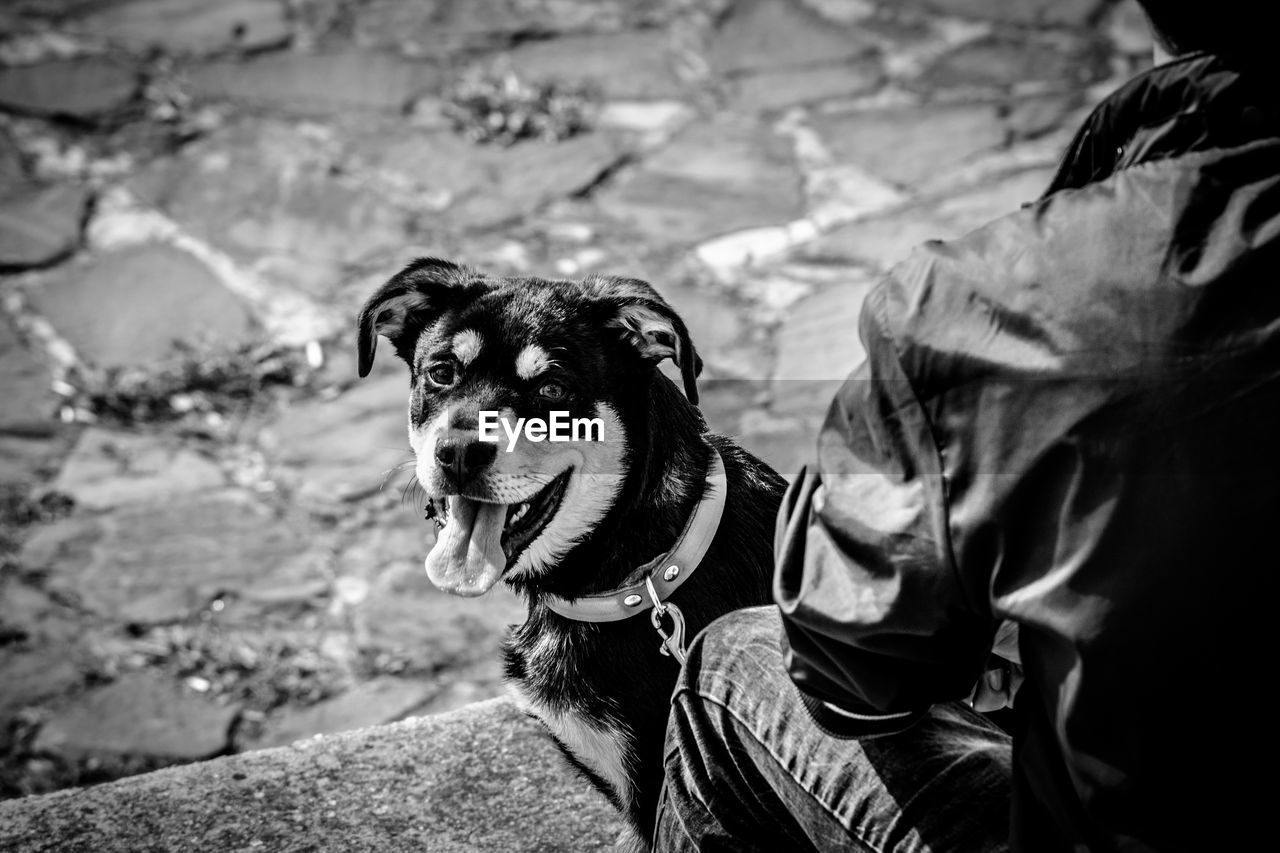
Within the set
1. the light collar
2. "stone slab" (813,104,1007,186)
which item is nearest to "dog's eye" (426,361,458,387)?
the light collar

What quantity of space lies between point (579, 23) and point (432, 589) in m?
4.28

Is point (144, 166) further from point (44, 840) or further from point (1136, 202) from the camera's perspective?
point (1136, 202)

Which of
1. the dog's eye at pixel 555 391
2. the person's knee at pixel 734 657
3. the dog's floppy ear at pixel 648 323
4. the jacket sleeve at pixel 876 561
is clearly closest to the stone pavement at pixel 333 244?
the dog's eye at pixel 555 391

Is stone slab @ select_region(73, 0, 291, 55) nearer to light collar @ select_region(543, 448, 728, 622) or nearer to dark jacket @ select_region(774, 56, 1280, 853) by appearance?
light collar @ select_region(543, 448, 728, 622)

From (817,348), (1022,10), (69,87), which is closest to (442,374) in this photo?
(817,348)

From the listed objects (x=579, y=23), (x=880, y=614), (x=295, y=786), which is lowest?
(x=295, y=786)

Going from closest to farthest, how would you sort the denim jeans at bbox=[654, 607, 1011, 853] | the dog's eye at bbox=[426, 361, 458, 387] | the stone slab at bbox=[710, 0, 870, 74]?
the denim jeans at bbox=[654, 607, 1011, 853] → the dog's eye at bbox=[426, 361, 458, 387] → the stone slab at bbox=[710, 0, 870, 74]

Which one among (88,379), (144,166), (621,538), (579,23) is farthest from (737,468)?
(579,23)

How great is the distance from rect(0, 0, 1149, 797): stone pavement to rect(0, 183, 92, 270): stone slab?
0.02 m

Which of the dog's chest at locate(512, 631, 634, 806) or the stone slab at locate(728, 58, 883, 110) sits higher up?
the stone slab at locate(728, 58, 883, 110)

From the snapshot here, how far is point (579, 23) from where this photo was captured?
7203 millimetres

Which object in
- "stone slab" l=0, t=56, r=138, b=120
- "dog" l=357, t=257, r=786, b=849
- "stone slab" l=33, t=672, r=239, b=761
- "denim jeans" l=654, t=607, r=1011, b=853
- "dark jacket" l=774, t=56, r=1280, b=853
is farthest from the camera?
"stone slab" l=0, t=56, r=138, b=120

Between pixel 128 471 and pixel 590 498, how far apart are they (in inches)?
107

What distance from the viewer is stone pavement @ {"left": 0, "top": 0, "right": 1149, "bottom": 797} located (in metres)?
3.85
